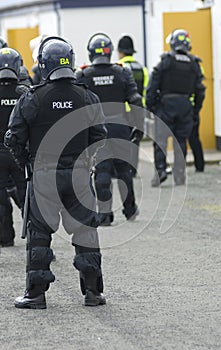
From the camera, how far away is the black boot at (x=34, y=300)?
7715mm

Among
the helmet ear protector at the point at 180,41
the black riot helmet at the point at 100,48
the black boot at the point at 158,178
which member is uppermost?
the black riot helmet at the point at 100,48

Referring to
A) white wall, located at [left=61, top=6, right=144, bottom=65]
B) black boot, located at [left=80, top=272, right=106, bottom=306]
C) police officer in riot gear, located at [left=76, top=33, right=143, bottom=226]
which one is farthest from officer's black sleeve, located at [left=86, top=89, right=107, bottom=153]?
white wall, located at [left=61, top=6, right=144, bottom=65]

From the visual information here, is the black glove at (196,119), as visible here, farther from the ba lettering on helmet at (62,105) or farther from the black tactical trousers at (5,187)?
the ba lettering on helmet at (62,105)

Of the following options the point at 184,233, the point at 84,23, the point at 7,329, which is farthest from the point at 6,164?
the point at 84,23

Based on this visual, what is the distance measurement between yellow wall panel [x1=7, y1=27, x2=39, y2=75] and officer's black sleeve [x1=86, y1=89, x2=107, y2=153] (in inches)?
624

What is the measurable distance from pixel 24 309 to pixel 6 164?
93.3 inches

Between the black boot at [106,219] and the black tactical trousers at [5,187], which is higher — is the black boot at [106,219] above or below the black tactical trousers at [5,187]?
below

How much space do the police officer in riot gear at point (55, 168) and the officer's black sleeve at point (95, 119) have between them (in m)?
0.01

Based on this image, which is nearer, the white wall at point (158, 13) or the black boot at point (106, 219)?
the black boot at point (106, 219)

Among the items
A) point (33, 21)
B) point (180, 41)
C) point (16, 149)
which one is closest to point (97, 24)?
point (33, 21)

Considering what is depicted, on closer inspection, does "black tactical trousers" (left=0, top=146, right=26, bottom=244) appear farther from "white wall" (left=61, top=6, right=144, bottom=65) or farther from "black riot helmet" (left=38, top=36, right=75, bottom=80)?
"white wall" (left=61, top=6, right=144, bottom=65)

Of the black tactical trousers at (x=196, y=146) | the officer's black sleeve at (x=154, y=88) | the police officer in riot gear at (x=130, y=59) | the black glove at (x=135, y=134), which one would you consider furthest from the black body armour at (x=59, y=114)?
the black tactical trousers at (x=196, y=146)

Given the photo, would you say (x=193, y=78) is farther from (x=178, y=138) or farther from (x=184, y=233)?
(x=184, y=233)

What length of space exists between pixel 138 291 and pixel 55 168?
127 cm
